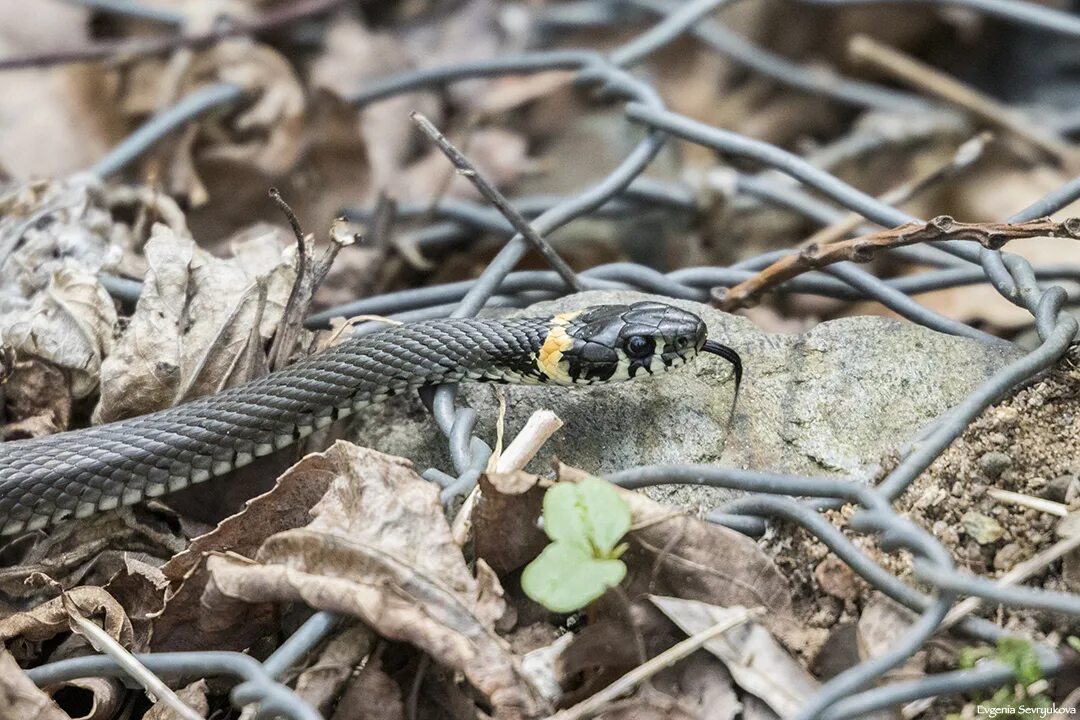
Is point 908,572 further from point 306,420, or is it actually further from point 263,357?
point 263,357

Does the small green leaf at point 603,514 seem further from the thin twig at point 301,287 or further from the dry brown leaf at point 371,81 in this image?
the dry brown leaf at point 371,81

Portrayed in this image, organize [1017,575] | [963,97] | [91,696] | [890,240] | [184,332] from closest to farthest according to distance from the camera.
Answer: [1017,575]
[91,696]
[890,240]
[184,332]
[963,97]

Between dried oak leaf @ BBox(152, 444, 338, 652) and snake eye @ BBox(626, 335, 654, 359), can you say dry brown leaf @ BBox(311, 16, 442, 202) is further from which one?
dried oak leaf @ BBox(152, 444, 338, 652)

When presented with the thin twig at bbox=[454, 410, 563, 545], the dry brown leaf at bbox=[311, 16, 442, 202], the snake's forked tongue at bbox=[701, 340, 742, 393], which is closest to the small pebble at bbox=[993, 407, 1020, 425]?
the snake's forked tongue at bbox=[701, 340, 742, 393]

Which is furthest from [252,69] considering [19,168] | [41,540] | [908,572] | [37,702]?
[908,572]

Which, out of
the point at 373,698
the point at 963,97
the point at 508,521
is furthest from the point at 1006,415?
the point at 963,97

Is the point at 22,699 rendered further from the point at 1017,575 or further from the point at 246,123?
the point at 246,123

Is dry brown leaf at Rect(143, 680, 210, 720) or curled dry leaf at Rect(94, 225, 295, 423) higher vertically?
curled dry leaf at Rect(94, 225, 295, 423)
